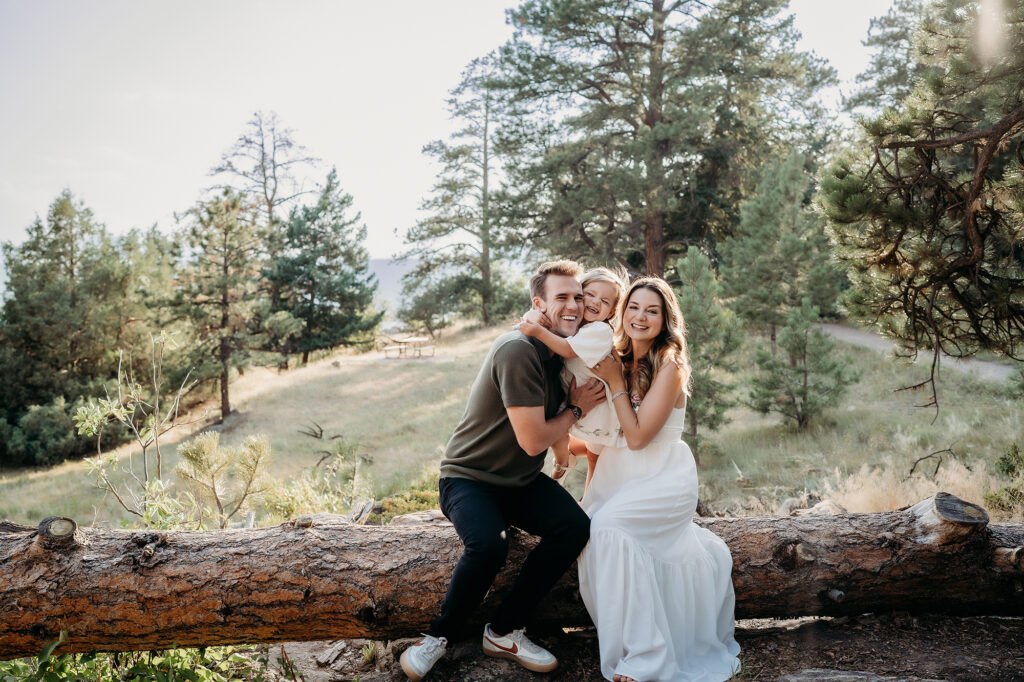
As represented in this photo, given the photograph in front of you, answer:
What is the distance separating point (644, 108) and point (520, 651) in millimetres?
17020

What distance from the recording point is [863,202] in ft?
16.2

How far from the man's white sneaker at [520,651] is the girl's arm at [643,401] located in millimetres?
1081

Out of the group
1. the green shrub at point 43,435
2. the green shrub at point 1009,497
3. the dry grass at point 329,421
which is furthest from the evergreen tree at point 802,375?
the green shrub at point 43,435

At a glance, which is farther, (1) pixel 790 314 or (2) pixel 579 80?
(2) pixel 579 80

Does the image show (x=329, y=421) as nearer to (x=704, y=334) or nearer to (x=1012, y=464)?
(x=704, y=334)

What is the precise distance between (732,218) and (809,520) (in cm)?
1691

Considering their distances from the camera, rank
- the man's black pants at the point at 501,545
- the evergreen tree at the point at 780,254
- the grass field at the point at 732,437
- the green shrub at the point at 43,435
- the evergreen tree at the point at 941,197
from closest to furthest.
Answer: the man's black pants at the point at 501,545 → the evergreen tree at the point at 941,197 → the grass field at the point at 732,437 → the evergreen tree at the point at 780,254 → the green shrub at the point at 43,435

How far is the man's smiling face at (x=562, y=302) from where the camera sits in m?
3.32

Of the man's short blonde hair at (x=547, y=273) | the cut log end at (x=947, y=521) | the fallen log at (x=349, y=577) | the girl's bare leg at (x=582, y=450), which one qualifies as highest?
the man's short blonde hair at (x=547, y=273)

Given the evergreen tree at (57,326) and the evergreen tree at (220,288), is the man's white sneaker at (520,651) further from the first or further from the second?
the evergreen tree at (57,326)

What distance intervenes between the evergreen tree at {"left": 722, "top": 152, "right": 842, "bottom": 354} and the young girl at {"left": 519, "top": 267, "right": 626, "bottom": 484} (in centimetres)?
1125

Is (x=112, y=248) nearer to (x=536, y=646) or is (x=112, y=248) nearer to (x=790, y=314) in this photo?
(x=790, y=314)

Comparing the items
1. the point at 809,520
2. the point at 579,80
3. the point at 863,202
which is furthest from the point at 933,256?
the point at 579,80

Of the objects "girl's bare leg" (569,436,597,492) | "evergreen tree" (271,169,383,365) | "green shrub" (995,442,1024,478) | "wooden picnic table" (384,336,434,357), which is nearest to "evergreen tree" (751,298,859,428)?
"green shrub" (995,442,1024,478)
